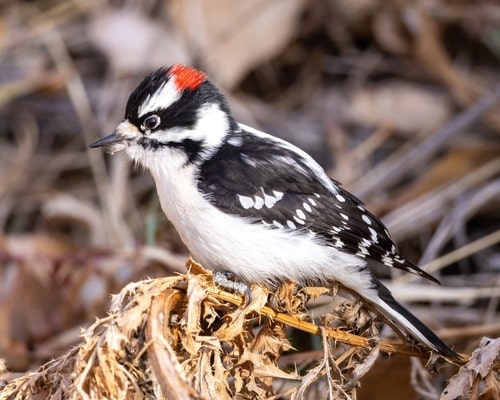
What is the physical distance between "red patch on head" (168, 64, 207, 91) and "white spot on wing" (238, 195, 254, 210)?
48cm

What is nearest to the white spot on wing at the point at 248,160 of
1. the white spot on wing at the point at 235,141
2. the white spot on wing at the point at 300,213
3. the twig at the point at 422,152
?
the white spot on wing at the point at 235,141

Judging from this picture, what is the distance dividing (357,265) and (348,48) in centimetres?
362

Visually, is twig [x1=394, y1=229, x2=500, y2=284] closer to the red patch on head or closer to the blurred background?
the blurred background

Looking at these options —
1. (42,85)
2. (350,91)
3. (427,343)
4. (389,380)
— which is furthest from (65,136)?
(427,343)

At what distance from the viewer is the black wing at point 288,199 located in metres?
3.24

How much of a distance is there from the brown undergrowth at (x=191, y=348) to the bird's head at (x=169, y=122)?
2.32ft

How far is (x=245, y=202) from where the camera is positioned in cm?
324

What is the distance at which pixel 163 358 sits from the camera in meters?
2.30

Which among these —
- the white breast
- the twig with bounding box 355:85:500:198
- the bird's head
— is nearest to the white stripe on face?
the bird's head

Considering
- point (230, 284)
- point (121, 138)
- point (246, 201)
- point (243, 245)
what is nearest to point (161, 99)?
point (121, 138)

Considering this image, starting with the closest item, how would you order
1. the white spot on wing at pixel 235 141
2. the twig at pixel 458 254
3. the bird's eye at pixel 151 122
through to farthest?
the bird's eye at pixel 151 122, the white spot on wing at pixel 235 141, the twig at pixel 458 254

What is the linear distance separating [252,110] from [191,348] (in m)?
4.00

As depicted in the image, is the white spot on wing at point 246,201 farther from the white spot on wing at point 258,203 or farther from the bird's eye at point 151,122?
the bird's eye at point 151,122

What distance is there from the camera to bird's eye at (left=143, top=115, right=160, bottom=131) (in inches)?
132
